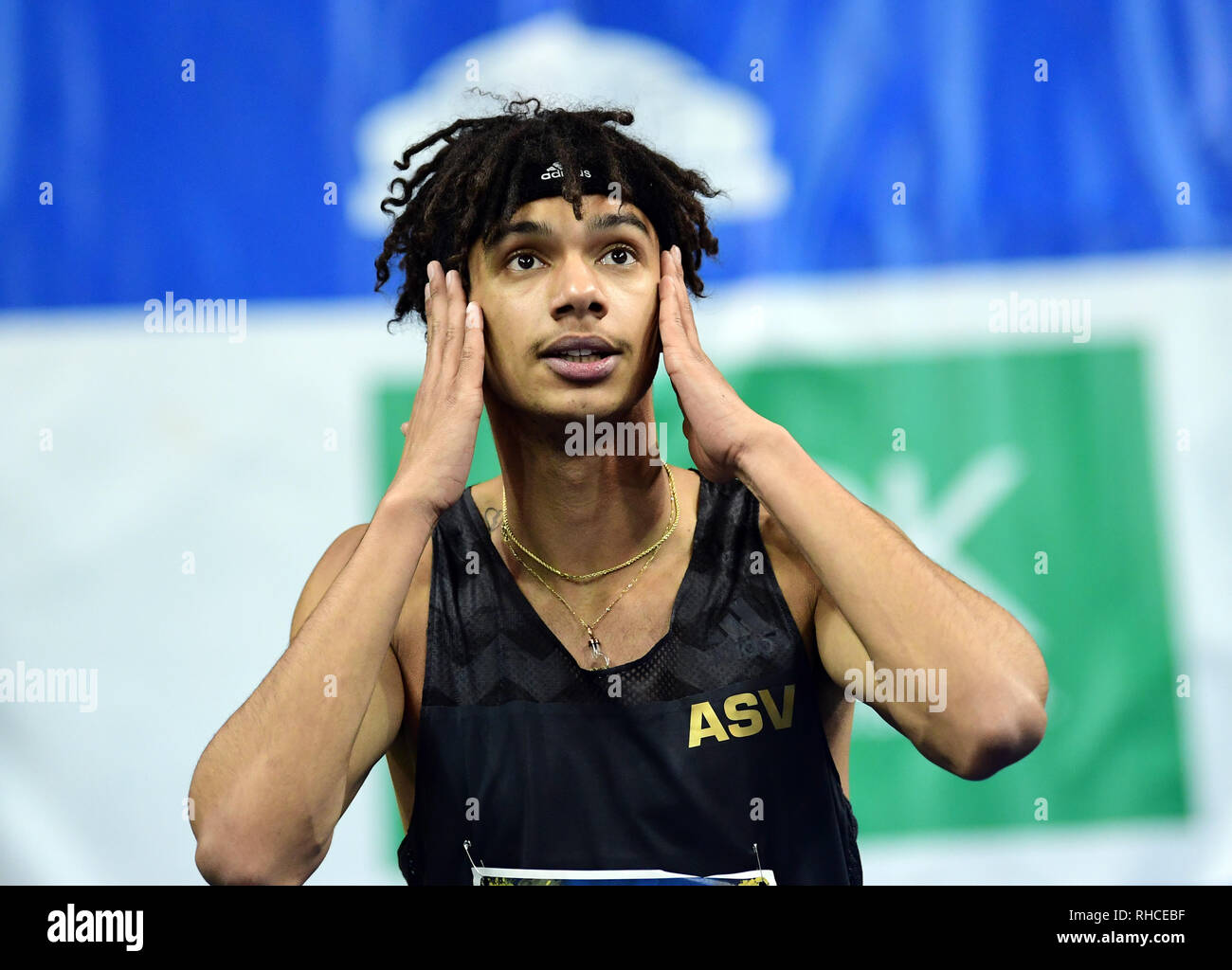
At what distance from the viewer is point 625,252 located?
1934 millimetres

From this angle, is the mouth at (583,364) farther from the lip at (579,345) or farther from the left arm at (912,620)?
the left arm at (912,620)

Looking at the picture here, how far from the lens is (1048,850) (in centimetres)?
254

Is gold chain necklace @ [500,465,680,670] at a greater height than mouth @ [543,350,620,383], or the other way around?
mouth @ [543,350,620,383]

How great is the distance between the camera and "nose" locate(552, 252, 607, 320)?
1826 millimetres

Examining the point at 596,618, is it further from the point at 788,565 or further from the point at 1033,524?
the point at 1033,524

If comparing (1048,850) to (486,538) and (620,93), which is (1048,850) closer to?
(486,538)

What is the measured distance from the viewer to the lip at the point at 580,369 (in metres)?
1.84

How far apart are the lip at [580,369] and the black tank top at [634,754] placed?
412mm

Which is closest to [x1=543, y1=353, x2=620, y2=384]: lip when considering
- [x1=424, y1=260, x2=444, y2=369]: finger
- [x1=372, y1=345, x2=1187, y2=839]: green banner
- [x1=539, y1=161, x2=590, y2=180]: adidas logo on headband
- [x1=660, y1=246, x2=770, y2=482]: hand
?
[x1=660, y1=246, x2=770, y2=482]: hand

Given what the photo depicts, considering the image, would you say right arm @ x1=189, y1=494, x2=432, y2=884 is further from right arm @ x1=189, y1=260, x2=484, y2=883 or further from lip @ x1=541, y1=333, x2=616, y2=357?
lip @ x1=541, y1=333, x2=616, y2=357

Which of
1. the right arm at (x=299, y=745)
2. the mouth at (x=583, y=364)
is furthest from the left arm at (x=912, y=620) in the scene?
the right arm at (x=299, y=745)

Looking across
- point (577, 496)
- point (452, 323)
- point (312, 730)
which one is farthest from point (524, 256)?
point (312, 730)
